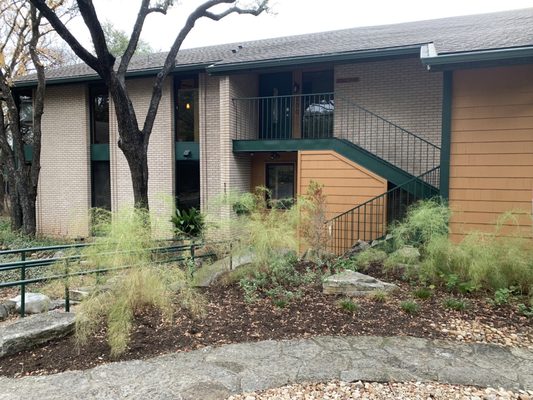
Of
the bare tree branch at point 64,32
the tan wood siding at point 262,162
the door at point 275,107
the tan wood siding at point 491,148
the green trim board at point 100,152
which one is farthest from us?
the green trim board at point 100,152

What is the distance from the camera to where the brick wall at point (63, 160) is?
44.9ft

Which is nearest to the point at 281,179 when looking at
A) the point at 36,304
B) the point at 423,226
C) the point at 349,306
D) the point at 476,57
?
the point at 423,226

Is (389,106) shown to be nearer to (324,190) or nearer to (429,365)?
(324,190)

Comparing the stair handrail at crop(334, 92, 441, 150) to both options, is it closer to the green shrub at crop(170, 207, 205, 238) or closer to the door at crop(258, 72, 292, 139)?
the door at crop(258, 72, 292, 139)

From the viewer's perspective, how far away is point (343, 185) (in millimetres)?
9367

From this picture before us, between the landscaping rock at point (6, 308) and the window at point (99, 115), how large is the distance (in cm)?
902

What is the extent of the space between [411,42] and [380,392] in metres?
8.38

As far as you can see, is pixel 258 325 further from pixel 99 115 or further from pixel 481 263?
pixel 99 115

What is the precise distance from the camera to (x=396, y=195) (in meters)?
9.43

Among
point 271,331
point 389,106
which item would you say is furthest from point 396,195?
point 271,331

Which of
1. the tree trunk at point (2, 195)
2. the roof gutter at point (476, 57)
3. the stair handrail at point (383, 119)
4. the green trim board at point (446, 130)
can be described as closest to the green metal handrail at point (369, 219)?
the stair handrail at point (383, 119)

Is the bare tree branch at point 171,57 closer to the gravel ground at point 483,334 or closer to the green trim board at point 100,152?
the green trim board at point 100,152

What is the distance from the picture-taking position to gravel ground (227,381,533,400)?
298 cm

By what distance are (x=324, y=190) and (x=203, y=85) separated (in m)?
5.20
